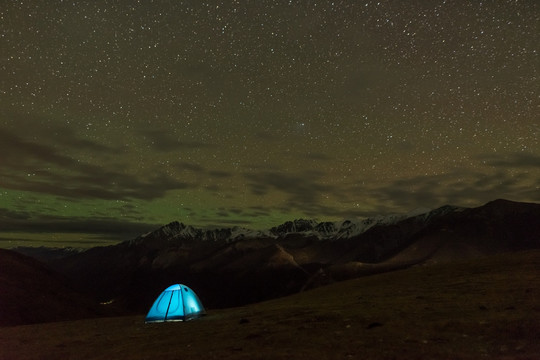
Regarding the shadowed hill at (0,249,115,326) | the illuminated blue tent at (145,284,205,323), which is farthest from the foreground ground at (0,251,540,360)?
the shadowed hill at (0,249,115,326)

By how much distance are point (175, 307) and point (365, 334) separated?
1438 centimetres

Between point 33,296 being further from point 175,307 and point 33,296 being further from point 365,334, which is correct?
point 365,334

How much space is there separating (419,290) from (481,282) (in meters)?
3.74

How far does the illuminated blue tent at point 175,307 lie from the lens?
80.3 feet

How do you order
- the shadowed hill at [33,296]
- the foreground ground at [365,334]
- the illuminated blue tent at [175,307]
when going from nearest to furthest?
the foreground ground at [365,334] < the illuminated blue tent at [175,307] < the shadowed hill at [33,296]

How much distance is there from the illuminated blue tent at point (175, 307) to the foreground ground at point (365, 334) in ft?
4.68

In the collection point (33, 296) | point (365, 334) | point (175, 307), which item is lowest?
point (33, 296)

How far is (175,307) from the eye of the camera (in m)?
24.7

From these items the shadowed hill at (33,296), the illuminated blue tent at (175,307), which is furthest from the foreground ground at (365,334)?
the shadowed hill at (33,296)

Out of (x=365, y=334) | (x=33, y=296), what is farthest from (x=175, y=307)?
(x=33, y=296)

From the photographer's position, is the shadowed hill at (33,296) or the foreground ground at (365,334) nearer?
the foreground ground at (365,334)

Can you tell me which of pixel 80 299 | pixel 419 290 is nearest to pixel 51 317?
pixel 80 299

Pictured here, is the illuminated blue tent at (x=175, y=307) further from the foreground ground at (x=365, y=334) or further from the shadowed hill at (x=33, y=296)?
the shadowed hill at (x=33, y=296)

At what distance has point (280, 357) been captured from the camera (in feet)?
37.3
